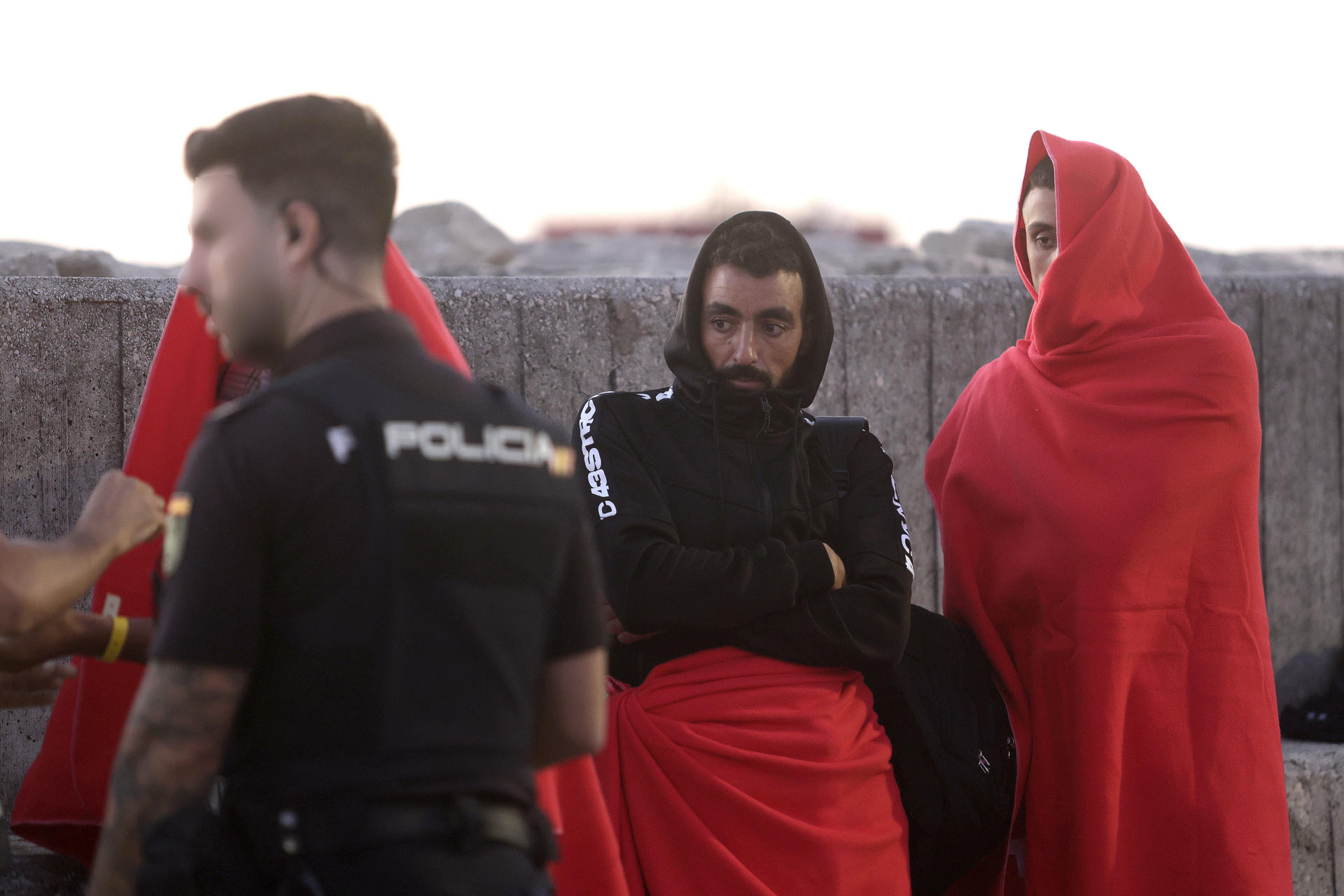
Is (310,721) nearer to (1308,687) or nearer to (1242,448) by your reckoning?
(1242,448)

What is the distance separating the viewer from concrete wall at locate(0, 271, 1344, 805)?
2.83 metres

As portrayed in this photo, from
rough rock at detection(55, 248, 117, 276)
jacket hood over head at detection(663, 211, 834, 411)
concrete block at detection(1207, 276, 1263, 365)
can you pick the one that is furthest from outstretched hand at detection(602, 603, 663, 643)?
concrete block at detection(1207, 276, 1263, 365)

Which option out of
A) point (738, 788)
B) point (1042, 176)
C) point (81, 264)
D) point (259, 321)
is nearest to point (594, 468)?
point (738, 788)

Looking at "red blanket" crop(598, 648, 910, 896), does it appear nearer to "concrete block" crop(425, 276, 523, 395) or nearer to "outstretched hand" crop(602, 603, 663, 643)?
"outstretched hand" crop(602, 603, 663, 643)

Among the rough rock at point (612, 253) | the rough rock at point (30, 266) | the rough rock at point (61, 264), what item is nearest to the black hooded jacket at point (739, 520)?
the rough rock at point (61, 264)

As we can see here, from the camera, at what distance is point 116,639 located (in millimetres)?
1765

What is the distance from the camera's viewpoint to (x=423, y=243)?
608cm

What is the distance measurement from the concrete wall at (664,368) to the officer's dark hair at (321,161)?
172 centimetres

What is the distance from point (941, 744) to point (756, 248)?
112 centimetres

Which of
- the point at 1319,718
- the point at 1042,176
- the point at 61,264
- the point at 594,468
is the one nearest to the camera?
the point at 594,468

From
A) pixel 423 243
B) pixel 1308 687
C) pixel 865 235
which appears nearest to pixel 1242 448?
pixel 1308 687

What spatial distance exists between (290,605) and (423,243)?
200 inches

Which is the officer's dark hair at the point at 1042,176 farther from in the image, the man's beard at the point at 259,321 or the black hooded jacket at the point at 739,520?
the man's beard at the point at 259,321

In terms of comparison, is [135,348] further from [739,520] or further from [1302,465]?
[1302,465]
